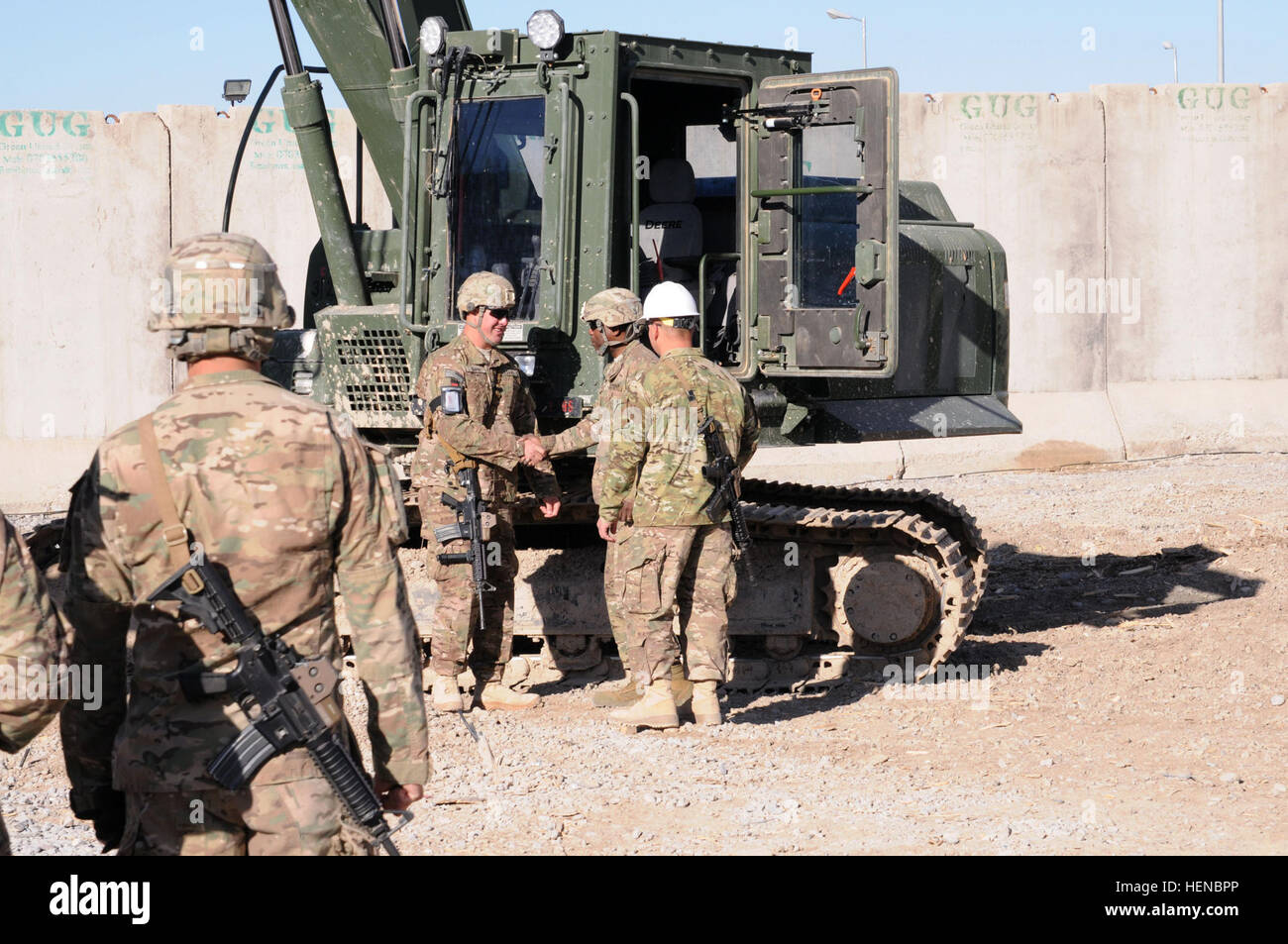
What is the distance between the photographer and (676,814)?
239 inches

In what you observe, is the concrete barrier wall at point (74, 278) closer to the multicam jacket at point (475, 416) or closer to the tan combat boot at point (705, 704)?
the multicam jacket at point (475, 416)

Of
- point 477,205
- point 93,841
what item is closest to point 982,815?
point 93,841

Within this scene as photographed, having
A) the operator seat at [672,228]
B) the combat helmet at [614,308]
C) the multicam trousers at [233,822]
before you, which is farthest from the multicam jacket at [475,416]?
the multicam trousers at [233,822]

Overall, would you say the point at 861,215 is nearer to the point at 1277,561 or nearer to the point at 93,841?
the point at 93,841

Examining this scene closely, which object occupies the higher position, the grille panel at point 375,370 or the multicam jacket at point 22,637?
the grille panel at point 375,370

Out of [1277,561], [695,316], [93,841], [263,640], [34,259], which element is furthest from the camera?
[34,259]

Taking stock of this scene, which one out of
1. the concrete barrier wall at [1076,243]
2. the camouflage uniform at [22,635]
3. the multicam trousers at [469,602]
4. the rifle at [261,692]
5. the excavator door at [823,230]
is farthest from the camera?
the concrete barrier wall at [1076,243]

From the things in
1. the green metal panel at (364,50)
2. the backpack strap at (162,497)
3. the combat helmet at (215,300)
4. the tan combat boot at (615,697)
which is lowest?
the tan combat boot at (615,697)

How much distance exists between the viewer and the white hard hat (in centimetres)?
727

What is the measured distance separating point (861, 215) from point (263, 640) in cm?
476

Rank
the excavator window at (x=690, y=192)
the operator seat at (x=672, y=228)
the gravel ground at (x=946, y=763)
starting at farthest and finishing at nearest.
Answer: the operator seat at (x=672, y=228) < the excavator window at (x=690, y=192) < the gravel ground at (x=946, y=763)

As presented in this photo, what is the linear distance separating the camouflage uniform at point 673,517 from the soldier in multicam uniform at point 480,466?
23.0 inches

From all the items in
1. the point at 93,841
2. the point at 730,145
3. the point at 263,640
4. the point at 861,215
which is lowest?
the point at 93,841

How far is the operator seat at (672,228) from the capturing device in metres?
8.91
